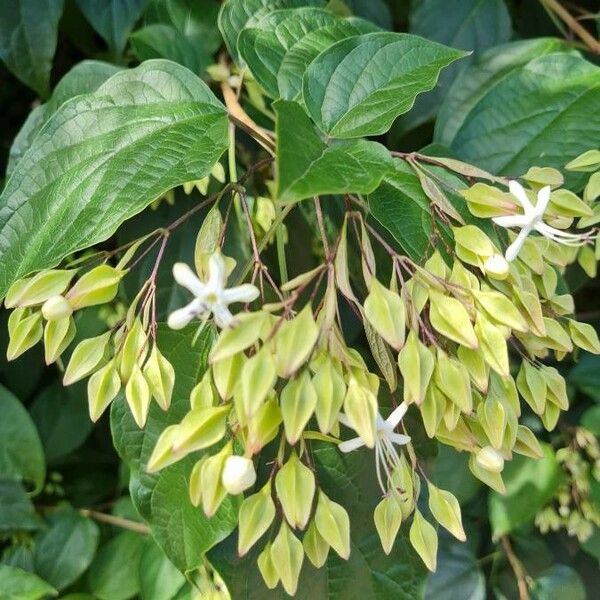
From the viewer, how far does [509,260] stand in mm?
419

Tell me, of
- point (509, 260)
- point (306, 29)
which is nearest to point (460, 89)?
point (306, 29)

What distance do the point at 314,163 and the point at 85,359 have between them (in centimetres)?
17

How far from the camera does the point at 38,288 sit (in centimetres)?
42

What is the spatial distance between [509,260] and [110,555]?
1.77 ft

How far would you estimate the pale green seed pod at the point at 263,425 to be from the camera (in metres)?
0.36

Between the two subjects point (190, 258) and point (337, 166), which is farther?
point (190, 258)

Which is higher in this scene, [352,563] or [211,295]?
[211,295]

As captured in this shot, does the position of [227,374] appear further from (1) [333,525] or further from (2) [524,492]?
(2) [524,492]

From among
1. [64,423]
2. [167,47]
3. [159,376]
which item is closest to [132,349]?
[159,376]

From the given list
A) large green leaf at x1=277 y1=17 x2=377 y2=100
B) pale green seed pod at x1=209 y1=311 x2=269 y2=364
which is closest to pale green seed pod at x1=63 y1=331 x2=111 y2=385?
pale green seed pod at x1=209 y1=311 x2=269 y2=364

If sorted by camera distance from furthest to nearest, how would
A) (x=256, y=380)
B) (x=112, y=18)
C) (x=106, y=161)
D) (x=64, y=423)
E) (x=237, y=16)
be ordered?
1. (x=64, y=423)
2. (x=112, y=18)
3. (x=237, y=16)
4. (x=106, y=161)
5. (x=256, y=380)

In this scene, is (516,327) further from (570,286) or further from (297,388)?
(570,286)

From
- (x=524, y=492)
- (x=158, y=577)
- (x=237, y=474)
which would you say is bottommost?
(x=524, y=492)

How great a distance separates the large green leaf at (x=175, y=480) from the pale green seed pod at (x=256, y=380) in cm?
16
